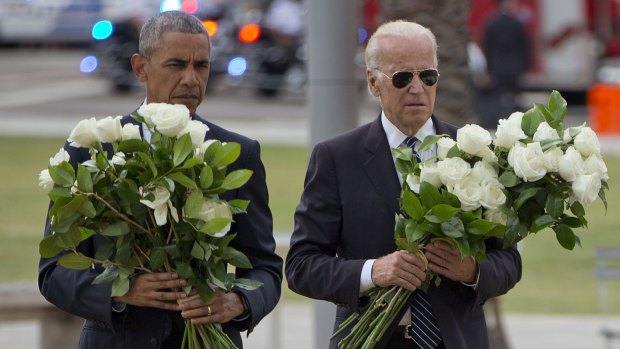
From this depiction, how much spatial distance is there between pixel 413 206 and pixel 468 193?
0.17 meters

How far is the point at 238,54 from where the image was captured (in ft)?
89.4

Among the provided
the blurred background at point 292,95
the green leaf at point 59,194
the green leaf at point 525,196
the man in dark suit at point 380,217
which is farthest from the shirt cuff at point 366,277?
the blurred background at point 292,95

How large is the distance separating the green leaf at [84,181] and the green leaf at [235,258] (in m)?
0.45

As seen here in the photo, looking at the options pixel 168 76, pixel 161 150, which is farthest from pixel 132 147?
pixel 168 76

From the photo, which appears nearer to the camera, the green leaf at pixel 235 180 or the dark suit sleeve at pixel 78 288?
the green leaf at pixel 235 180

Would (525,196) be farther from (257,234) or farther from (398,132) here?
(257,234)

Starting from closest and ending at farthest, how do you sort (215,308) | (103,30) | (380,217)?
(215,308) → (380,217) → (103,30)

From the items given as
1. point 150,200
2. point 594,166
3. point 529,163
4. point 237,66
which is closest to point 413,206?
point 529,163

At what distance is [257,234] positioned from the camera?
4527 mm

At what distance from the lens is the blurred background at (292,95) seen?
882 cm

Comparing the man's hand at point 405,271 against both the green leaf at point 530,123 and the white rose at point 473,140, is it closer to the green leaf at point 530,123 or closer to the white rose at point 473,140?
the white rose at point 473,140

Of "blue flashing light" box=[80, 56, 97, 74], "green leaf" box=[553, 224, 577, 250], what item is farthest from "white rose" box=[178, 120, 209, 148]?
"blue flashing light" box=[80, 56, 97, 74]

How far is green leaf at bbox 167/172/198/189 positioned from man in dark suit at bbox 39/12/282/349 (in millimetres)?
329

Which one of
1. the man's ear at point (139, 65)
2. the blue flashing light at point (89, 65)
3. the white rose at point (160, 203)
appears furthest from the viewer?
the blue flashing light at point (89, 65)
